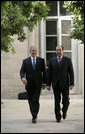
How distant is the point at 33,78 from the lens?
10.8 m

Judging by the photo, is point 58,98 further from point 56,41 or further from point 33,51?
point 56,41

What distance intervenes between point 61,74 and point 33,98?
891 millimetres

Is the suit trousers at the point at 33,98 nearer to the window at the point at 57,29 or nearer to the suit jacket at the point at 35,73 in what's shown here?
the suit jacket at the point at 35,73

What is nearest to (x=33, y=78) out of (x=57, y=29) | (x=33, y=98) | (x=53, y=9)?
(x=33, y=98)

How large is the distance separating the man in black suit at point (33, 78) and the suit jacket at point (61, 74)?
0.26 metres

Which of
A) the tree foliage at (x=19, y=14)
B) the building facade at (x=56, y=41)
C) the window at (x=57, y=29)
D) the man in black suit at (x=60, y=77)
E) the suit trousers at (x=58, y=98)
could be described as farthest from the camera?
the window at (x=57, y=29)

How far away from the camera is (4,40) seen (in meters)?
14.6

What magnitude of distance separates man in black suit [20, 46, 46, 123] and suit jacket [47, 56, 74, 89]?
26 centimetres

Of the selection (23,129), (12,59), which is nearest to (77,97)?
(12,59)

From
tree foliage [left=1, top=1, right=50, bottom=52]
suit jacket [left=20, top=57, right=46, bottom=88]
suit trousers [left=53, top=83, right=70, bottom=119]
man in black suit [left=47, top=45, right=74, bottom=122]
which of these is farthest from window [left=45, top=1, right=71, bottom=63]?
suit trousers [left=53, top=83, right=70, bottom=119]


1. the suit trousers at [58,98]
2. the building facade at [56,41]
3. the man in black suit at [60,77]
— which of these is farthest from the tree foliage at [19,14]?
the building facade at [56,41]

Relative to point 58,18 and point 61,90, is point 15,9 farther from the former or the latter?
point 58,18

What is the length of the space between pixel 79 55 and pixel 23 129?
12041 mm

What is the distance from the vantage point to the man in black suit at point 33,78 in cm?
1071
